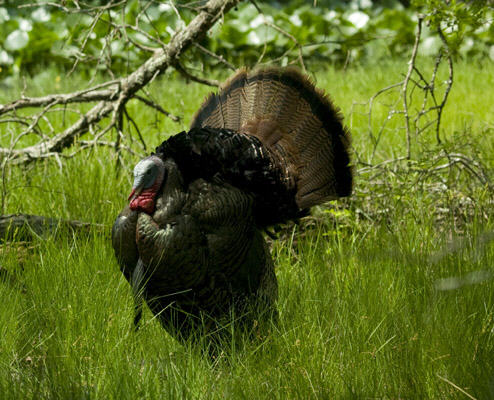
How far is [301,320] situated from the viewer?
2695 millimetres

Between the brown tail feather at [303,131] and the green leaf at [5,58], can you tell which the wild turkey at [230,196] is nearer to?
the brown tail feather at [303,131]

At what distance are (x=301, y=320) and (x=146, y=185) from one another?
83cm

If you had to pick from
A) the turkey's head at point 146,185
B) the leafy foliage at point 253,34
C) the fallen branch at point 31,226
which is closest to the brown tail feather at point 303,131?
the turkey's head at point 146,185

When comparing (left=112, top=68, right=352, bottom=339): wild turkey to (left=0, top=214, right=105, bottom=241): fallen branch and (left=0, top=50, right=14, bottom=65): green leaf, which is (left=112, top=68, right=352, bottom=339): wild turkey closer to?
(left=0, top=214, right=105, bottom=241): fallen branch

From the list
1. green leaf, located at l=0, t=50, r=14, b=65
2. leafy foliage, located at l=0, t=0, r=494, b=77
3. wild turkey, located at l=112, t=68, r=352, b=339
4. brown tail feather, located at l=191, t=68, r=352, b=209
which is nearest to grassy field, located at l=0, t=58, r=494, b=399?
wild turkey, located at l=112, t=68, r=352, b=339

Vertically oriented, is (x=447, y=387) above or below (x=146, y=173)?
below

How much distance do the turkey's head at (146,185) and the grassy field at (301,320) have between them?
45 centimetres

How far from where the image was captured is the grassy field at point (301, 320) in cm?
214

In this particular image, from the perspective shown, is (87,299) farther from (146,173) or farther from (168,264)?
(146,173)

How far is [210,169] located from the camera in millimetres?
2701

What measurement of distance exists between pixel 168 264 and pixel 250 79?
1.15 meters

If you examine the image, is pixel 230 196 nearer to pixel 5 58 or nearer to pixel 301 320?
pixel 301 320

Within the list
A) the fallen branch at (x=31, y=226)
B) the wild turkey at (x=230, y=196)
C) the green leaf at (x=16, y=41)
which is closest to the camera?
the wild turkey at (x=230, y=196)

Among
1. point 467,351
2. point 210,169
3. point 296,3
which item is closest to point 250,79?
point 210,169
